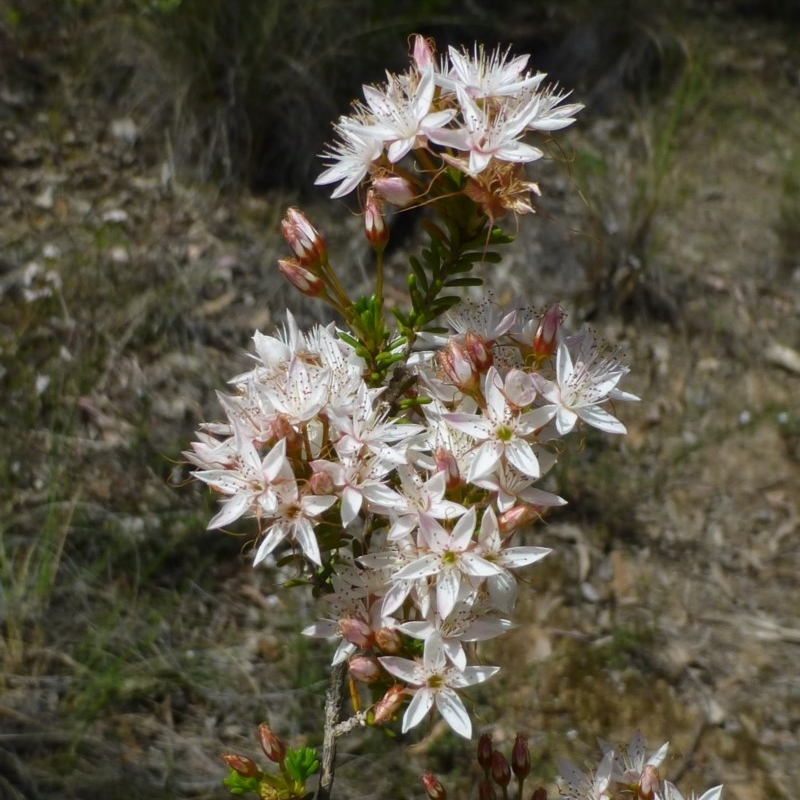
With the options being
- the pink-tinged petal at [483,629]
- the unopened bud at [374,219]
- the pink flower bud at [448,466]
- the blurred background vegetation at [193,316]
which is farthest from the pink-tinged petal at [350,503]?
the blurred background vegetation at [193,316]

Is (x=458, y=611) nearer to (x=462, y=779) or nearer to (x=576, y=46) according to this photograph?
(x=462, y=779)

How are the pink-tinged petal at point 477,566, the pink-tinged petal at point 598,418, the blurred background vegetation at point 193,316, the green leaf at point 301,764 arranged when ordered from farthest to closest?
the blurred background vegetation at point 193,316 < the green leaf at point 301,764 < the pink-tinged petal at point 598,418 < the pink-tinged petal at point 477,566

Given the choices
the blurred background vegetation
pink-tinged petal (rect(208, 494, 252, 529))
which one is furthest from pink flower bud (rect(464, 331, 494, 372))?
the blurred background vegetation

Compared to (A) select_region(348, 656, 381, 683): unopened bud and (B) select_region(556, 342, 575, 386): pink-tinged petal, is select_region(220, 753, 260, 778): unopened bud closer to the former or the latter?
(A) select_region(348, 656, 381, 683): unopened bud

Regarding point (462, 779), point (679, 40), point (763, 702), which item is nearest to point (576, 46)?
point (679, 40)

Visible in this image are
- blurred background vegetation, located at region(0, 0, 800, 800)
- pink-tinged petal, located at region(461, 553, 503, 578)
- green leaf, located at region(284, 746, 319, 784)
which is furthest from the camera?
blurred background vegetation, located at region(0, 0, 800, 800)

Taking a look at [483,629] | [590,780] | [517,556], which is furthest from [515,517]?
[590,780]

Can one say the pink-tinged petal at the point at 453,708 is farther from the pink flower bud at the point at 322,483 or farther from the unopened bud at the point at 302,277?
the unopened bud at the point at 302,277
